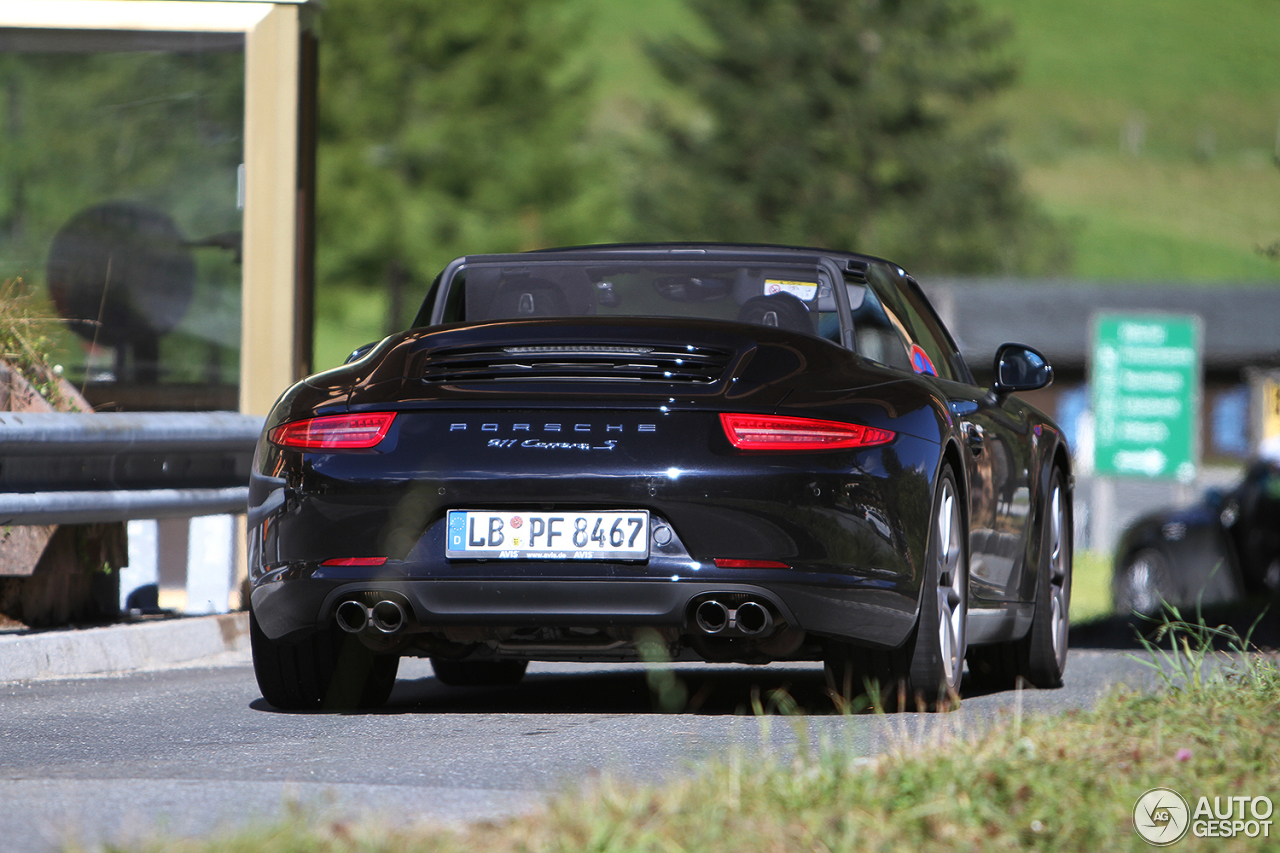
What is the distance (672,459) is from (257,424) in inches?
155

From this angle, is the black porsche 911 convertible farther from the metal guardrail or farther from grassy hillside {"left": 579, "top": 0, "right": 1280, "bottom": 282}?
grassy hillside {"left": 579, "top": 0, "right": 1280, "bottom": 282}

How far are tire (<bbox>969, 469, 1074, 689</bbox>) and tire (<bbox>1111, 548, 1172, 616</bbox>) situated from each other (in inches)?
321

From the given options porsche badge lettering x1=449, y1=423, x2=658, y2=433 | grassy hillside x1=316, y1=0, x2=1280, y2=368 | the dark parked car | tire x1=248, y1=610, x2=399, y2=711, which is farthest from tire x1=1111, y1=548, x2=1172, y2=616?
grassy hillside x1=316, y1=0, x2=1280, y2=368

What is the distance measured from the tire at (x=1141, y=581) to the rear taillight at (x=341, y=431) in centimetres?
1084

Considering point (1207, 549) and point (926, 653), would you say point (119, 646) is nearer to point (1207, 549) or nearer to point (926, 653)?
point (926, 653)

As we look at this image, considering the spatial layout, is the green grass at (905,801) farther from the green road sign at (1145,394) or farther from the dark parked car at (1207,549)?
the green road sign at (1145,394)

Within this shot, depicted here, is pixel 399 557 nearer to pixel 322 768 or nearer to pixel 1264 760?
pixel 322 768

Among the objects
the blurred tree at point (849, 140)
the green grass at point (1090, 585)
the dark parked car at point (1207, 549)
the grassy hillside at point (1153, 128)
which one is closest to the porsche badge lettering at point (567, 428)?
the dark parked car at point (1207, 549)

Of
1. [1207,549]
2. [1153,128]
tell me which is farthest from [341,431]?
[1153,128]

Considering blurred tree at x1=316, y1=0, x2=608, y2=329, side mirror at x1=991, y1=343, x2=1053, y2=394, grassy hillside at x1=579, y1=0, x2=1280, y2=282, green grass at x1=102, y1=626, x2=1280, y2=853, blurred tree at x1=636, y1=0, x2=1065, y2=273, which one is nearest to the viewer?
green grass at x1=102, y1=626, x2=1280, y2=853

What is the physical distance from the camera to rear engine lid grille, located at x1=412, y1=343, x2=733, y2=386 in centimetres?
536

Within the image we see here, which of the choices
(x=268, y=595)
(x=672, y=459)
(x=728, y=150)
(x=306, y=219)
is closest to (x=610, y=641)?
(x=672, y=459)

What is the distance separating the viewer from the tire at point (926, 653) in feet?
18.1

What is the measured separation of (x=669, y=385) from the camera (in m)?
5.32
